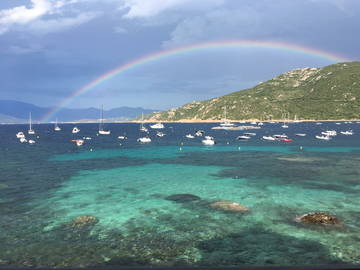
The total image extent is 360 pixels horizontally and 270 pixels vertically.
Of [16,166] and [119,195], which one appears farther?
[16,166]

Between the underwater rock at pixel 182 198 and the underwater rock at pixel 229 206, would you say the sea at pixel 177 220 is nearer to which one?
the underwater rock at pixel 182 198

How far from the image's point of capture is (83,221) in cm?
2717

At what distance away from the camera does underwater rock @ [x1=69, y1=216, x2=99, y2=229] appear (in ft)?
85.9

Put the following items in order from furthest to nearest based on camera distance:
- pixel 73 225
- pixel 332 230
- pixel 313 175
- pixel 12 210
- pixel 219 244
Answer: pixel 313 175 → pixel 12 210 → pixel 73 225 → pixel 332 230 → pixel 219 244

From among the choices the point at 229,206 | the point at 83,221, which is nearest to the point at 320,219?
the point at 229,206

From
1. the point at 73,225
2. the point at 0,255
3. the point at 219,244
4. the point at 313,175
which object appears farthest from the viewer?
the point at 313,175

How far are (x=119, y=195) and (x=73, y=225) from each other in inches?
488

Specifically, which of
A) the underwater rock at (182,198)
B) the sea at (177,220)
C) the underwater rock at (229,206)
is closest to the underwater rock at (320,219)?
the sea at (177,220)

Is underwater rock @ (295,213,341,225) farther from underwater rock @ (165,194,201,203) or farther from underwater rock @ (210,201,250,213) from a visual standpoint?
underwater rock @ (165,194,201,203)

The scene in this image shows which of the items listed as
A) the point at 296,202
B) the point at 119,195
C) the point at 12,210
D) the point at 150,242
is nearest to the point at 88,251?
the point at 150,242

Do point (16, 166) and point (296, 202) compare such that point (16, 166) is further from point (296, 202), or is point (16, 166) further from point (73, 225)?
point (296, 202)

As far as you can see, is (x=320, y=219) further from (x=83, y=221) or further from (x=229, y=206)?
(x=83, y=221)

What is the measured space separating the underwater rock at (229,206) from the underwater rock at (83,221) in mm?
12238

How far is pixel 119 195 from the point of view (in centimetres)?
3850
